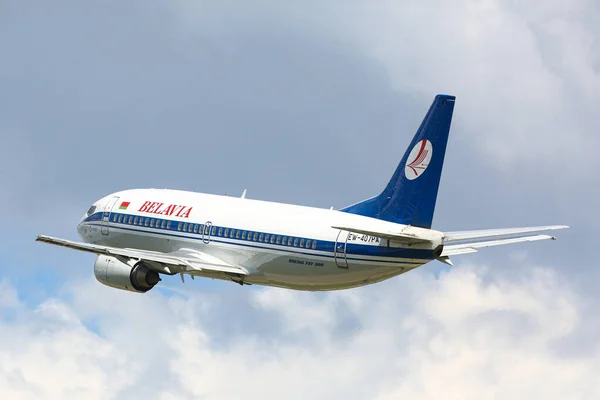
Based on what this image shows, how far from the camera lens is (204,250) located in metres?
67.6

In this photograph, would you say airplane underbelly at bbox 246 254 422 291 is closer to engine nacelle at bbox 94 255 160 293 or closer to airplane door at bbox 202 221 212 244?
airplane door at bbox 202 221 212 244

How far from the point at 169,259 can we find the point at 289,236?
634cm

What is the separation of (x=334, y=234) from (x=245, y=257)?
5948mm

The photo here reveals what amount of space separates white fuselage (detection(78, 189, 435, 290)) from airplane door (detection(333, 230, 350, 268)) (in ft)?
0.16

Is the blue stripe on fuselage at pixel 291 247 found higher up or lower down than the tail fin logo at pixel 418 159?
lower down

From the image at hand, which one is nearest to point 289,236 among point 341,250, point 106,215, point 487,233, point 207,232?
point 341,250

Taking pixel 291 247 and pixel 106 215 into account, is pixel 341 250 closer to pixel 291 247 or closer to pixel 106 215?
pixel 291 247

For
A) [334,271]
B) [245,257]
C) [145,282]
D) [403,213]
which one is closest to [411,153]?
[403,213]

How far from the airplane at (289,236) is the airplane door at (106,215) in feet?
0.30

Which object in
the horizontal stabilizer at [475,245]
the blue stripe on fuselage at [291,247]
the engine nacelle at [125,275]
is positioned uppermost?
the horizontal stabilizer at [475,245]

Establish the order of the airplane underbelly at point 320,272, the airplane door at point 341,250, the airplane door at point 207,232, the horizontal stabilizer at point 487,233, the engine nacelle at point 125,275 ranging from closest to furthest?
the horizontal stabilizer at point 487,233 → the airplane underbelly at point 320,272 → the airplane door at point 341,250 → the engine nacelle at point 125,275 → the airplane door at point 207,232

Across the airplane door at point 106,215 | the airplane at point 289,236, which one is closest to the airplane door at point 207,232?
the airplane at point 289,236

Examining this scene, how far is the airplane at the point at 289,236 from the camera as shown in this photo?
60.2m

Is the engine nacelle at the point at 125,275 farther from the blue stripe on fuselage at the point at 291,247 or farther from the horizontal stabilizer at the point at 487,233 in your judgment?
the horizontal stabilizer at the point at 487,233
